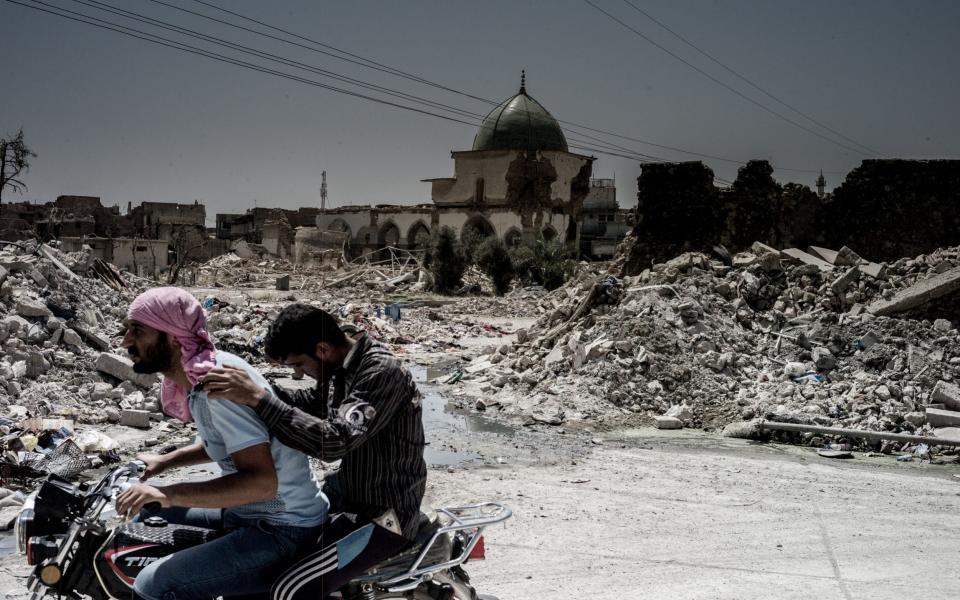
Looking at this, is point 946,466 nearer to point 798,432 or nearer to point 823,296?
point 798,432

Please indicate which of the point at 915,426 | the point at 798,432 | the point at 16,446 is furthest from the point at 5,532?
the point at 915,426

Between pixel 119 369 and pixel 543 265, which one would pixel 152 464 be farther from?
pixel 543 265

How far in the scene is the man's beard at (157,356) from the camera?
2.63 m

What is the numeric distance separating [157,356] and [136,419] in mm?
6742

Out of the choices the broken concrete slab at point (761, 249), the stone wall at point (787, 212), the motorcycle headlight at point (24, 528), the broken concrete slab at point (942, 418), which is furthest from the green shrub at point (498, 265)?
the motorcycle headlight at point (24, 528)

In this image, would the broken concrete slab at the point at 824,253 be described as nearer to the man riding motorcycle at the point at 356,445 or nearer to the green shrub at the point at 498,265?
the man riding motorcycle at the point at 356,445

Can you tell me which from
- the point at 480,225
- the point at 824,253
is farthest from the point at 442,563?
the point at 480,225

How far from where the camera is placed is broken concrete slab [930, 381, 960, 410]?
9.59 meters

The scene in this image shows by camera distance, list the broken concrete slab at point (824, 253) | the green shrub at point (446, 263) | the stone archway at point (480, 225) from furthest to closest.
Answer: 1. the stone archway at point (480, 225)
2. the green shrub at point (446, 263)
3. the broken concrete slab at point (824, 253)

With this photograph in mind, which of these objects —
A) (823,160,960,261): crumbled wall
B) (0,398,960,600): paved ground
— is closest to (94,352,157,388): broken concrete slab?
(0,398,960,600): paved ground

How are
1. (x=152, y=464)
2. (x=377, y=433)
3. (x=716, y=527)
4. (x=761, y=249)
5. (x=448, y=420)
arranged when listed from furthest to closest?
(x=761, y=249) → (x=448, y=420) → (x=716, y=527) → (x=152, y=464) → (x=377, y=433)

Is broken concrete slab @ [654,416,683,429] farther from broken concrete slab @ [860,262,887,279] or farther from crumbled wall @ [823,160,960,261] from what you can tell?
crumbled wall @ [823,160,960,261]

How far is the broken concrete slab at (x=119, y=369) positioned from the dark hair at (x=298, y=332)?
784 centimetres

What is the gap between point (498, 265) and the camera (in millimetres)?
36062
